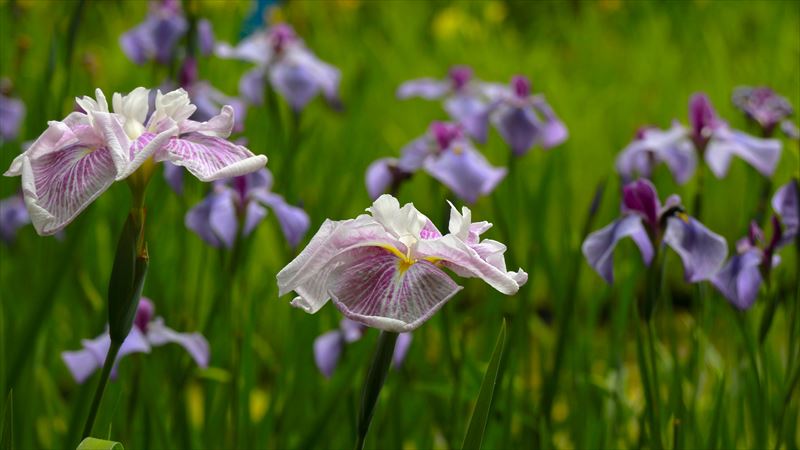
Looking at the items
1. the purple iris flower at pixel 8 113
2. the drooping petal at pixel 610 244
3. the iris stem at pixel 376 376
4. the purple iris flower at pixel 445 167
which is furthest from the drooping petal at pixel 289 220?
the purple iris flower at pixel 8 113

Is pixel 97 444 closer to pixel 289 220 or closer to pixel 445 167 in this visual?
pixel 289 220

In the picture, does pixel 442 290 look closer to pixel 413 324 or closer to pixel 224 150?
pixel 413 324

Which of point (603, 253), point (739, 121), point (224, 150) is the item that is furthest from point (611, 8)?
point (224, 150)

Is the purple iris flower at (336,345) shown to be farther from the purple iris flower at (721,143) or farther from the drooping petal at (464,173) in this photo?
the purple iris flower at (721,143)

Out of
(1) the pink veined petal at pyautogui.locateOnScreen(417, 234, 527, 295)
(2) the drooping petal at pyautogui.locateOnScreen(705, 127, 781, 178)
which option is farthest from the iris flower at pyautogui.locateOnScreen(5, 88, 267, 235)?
(2) the drooping petal at pyautogui.locateOnScreen(705, 127, 781, 178)

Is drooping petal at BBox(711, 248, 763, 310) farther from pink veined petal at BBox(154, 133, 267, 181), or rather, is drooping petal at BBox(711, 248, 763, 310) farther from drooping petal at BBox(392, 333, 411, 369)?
pink veined petal at BBox(154, 133, 267, 181)

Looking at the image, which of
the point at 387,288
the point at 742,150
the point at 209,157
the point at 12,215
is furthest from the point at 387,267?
the point at 12,215
